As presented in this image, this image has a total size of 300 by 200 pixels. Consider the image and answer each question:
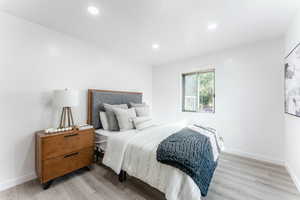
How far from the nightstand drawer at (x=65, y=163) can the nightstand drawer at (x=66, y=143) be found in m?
0.07

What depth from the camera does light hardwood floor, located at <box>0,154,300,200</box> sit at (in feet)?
5.50

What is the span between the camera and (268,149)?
2623 millimetres

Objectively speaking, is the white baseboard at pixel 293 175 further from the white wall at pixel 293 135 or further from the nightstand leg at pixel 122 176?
the nightstand leg at pixel 122 176

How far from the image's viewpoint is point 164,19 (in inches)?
77.3

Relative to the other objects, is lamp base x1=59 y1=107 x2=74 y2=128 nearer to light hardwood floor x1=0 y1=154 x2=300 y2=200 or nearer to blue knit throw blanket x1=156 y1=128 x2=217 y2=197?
light hardwood floor x1=0 y1=154 x2=300 y2=200

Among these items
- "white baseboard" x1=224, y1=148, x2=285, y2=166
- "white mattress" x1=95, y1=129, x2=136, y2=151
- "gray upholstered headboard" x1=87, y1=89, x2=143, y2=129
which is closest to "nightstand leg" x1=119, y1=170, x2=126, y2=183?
"white mattress" x1=95, y1=129, x2=136, y2=151

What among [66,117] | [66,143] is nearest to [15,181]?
[66,143]

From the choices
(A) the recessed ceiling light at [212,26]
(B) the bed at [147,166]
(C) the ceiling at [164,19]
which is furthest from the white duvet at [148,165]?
(A) the recessed ceiling light at [212,26]

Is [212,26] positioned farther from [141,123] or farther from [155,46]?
[141,123]

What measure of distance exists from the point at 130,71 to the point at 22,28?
2.29 meters

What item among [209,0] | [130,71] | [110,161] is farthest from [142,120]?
[209,0]

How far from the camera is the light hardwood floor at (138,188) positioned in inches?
66.0

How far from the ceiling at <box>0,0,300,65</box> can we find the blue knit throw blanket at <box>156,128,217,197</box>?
177cm

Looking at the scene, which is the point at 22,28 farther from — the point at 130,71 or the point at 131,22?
the point at 130,71
